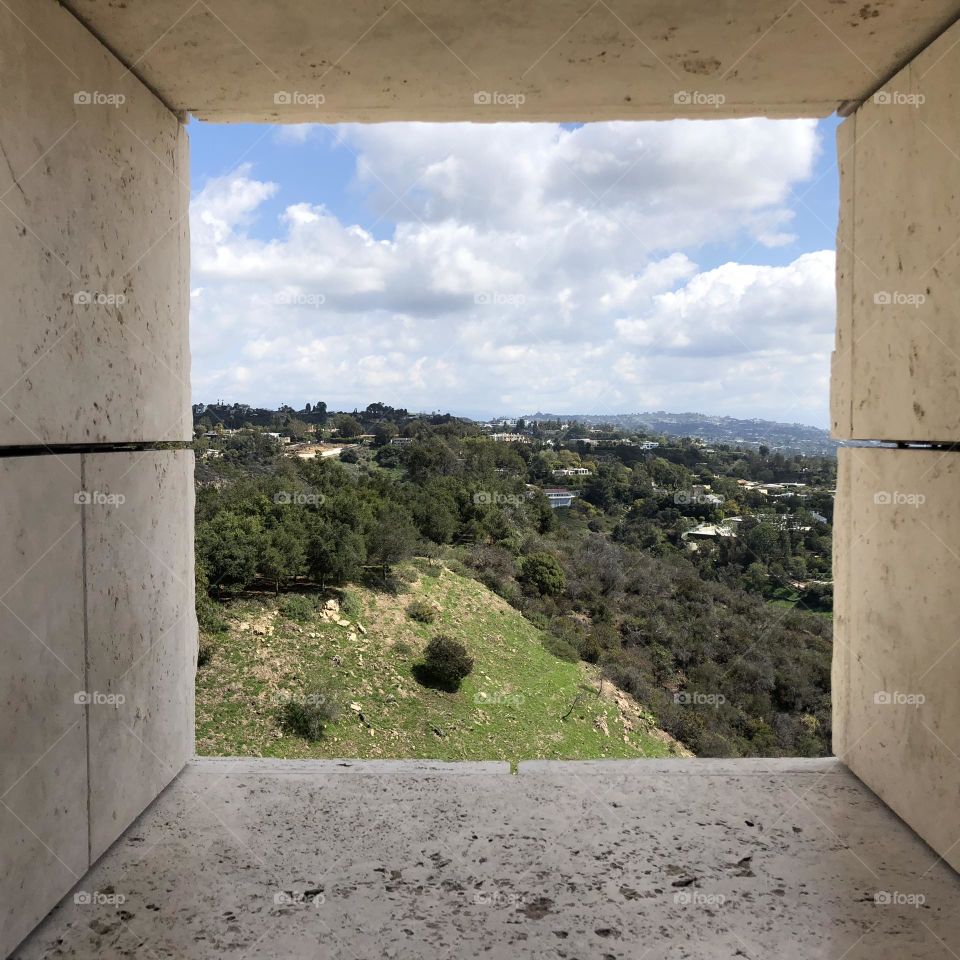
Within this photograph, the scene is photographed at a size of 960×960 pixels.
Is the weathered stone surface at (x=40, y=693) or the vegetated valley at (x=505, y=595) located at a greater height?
the weathered stone surface at (x=40, y=693)

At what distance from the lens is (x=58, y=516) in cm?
134

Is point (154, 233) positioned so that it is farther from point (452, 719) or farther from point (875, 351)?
point (452, 719)

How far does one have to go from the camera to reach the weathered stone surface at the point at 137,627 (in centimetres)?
151

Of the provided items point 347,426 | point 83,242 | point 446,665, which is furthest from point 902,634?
point 347,426

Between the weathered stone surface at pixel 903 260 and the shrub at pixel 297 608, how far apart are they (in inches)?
587

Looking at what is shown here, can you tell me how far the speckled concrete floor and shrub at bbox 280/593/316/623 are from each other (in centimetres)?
1419

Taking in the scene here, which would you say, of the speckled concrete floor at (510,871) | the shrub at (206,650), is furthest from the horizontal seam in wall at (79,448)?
the shrub at (206,650)

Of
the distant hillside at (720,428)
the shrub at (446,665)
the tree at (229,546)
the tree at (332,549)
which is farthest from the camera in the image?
the tree at (332,549)

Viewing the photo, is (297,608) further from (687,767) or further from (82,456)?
(82,456)

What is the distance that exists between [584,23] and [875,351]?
112 centimetres

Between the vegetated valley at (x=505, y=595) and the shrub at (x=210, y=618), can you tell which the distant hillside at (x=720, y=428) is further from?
the shrub at (x=210, y=618)

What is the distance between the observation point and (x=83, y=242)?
4.72 feet

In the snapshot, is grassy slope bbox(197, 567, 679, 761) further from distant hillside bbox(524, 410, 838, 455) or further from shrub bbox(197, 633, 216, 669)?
distant hillside bbox(524, 410, 838, 455)

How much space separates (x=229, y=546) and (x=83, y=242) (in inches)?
557
